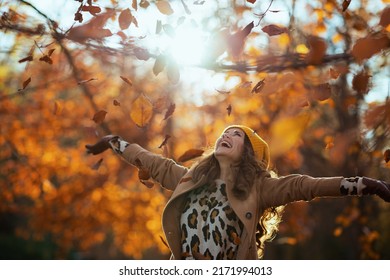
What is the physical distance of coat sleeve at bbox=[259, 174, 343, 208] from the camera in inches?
107

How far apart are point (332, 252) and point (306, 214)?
1.89 meters

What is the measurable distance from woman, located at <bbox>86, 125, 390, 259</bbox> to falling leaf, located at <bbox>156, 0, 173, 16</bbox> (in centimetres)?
80

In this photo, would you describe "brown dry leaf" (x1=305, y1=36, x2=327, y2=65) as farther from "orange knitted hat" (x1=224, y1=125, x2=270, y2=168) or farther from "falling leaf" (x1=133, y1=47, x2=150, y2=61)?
"falling leaf" (x1=133, y1=47, x2=150, y2=61)

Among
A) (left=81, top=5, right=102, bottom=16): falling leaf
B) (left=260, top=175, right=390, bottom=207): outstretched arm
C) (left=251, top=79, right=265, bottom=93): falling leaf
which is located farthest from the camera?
(left=81, top=5, right=102, bottom=16): falling leaf

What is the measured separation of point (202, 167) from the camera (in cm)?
314

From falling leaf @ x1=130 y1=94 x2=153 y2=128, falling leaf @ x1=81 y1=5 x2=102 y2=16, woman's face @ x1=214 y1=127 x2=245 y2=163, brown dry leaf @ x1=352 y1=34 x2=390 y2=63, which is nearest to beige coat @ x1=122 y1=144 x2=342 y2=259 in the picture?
woman's face @ x1=214 y1=127 x2=245 y2=163

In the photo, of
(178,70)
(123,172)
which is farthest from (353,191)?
(123,172)

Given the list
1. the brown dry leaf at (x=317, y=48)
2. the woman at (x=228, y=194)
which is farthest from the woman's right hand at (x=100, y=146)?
the brown dry leaf at (x=317, y=48)

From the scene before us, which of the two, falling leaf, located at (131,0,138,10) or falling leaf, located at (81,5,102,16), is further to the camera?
falling leaf, located at (81,5,102,16)

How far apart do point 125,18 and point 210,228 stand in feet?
4.14

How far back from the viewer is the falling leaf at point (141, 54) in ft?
10.4

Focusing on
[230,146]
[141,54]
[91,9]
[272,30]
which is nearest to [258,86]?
[272,30]

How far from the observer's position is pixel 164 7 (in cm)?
297
